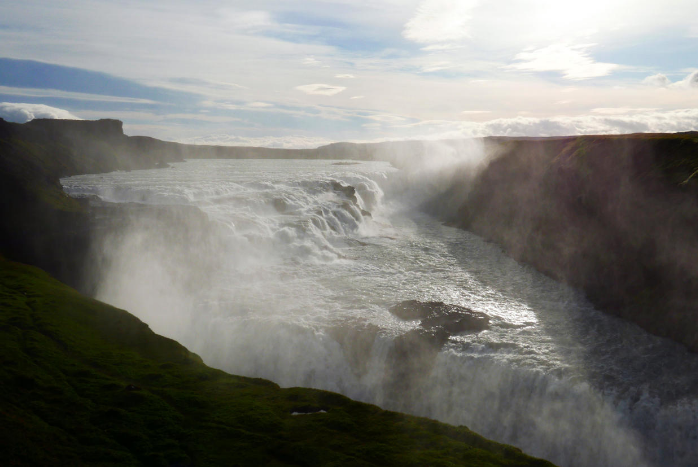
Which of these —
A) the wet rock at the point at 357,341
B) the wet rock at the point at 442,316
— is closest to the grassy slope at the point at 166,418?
the wet rock at the point at 357,341

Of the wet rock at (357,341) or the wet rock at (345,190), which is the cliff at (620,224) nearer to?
the wet rock at (357,341)

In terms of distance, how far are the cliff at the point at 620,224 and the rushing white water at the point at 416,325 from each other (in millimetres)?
1381

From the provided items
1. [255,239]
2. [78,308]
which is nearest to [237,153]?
[255,239]

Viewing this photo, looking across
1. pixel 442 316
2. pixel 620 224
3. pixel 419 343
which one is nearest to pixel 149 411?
pixel 419 343

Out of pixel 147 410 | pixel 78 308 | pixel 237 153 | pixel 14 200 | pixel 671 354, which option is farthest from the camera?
pixel 237 153

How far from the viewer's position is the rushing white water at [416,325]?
47.7ft

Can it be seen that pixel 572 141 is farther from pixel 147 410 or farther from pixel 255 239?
pixel 147 410

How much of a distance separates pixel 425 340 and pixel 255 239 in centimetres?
1680

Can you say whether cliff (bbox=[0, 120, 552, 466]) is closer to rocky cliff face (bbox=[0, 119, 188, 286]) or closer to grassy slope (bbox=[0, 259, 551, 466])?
grassy slope (bbox=[0, 259, 551, 466])

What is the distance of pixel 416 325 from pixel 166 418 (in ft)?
40.0

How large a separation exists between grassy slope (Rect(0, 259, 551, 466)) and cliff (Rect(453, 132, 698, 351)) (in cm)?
1521

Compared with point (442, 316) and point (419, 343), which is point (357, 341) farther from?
point (442, 316)

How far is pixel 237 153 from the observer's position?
16088 cm

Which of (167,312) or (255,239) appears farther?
(255,239)
